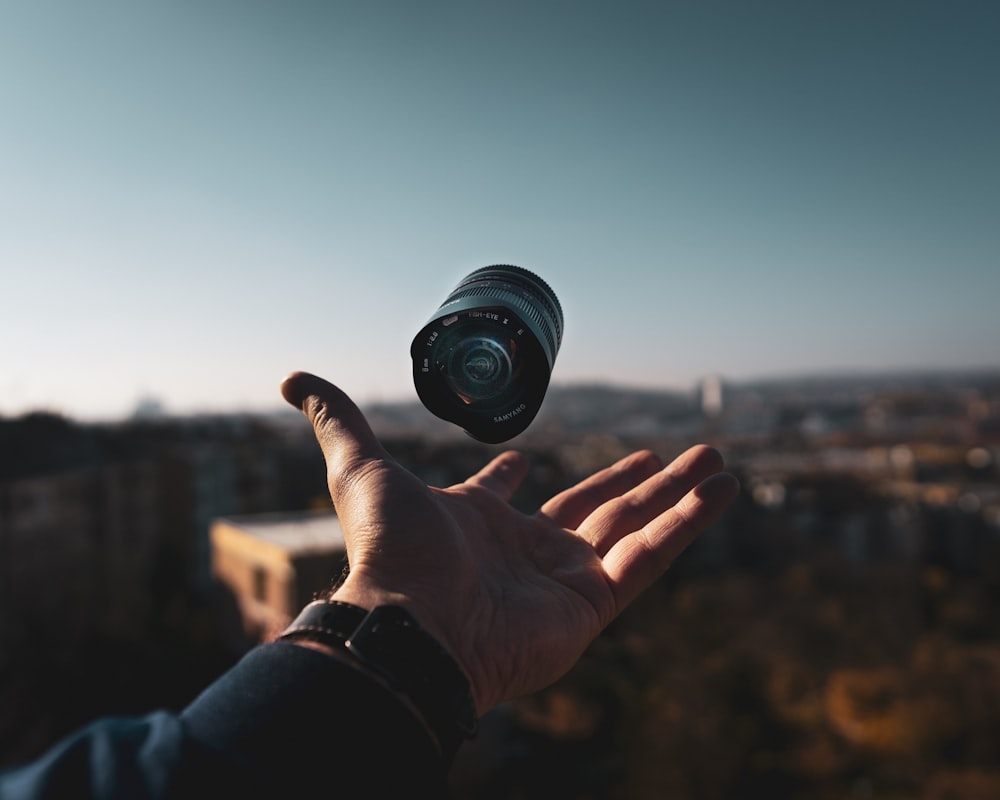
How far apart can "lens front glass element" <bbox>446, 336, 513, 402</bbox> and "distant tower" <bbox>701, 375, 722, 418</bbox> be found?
19.6ft

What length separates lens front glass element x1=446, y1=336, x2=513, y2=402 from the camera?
0.88m

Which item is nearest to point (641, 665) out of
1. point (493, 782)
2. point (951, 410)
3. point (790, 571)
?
point (493, 782)

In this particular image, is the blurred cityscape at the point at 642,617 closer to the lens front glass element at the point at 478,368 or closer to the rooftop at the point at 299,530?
the rooftop at the point at 299,530

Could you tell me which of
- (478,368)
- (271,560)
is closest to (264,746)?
(478,368)

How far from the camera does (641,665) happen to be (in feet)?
21.4

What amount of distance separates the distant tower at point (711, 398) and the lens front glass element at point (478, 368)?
5.96m

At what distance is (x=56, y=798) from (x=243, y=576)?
19.0ft

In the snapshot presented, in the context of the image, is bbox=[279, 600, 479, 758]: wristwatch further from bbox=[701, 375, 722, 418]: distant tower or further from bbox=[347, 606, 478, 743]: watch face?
bbox=[701, 375, 722, 418]: distant tower

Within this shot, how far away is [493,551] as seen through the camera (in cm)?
115

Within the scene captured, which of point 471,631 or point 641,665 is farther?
point 641,665

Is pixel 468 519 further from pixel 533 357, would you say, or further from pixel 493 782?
pixel 493 782

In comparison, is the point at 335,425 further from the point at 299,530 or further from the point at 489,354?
the point at 299,530

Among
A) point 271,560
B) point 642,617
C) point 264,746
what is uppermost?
point 264,746

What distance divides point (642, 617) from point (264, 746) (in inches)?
260
